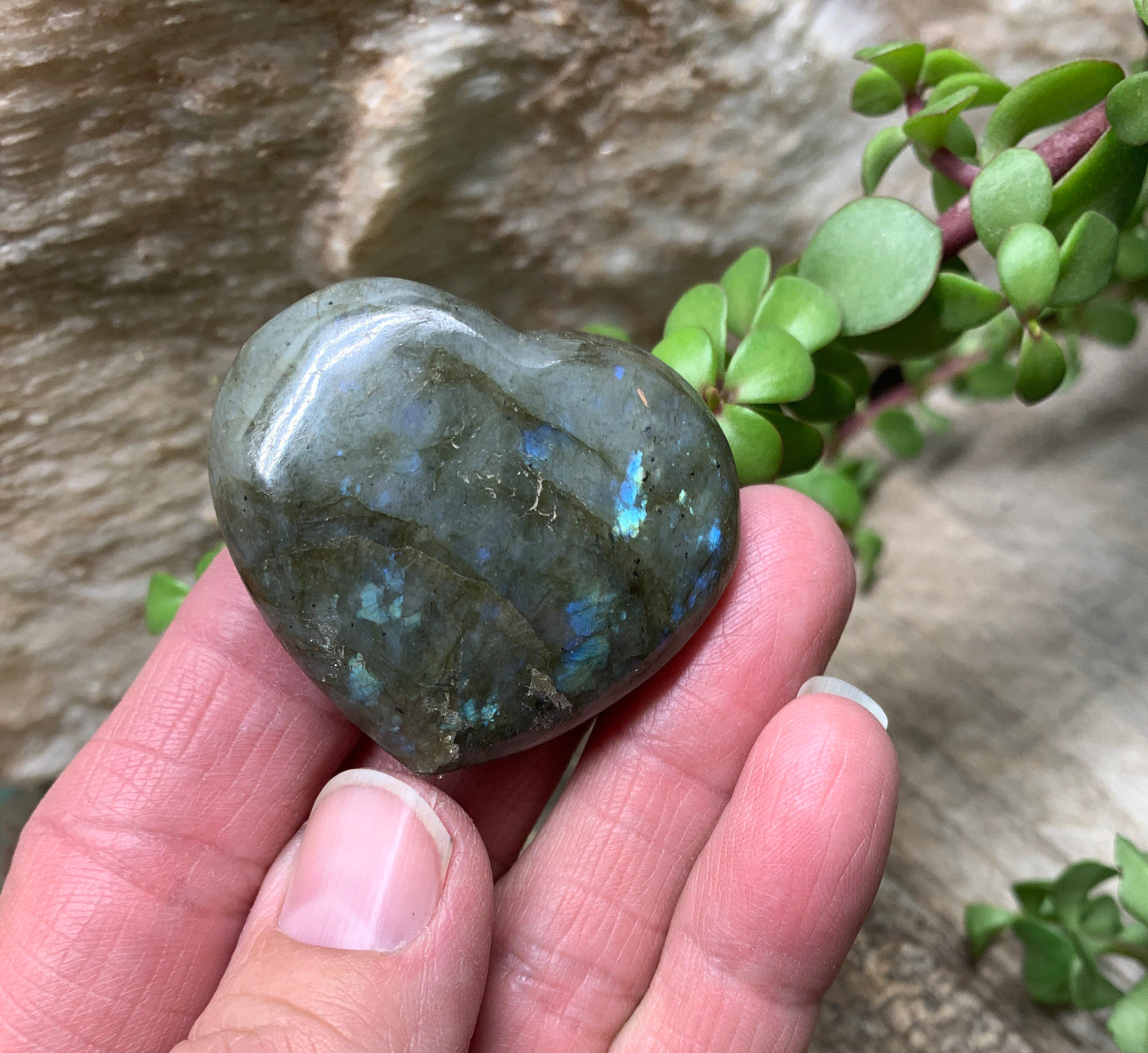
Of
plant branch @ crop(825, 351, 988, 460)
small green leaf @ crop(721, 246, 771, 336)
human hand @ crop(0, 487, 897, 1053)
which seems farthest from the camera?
plant branch @ crop(825, 351, 988, 460)

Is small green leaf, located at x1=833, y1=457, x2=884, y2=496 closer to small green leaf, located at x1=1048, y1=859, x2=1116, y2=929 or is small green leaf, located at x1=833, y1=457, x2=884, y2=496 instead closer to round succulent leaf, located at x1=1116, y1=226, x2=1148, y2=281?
→ round succulent leaf, located at x1=1116, y1=226, x2=1148, y2=281

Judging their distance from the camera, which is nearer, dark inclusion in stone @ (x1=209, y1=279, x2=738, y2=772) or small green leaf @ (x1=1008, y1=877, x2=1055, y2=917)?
dark inclusion in stone @ (x1=209, y1=279, x2=738, y2=772)

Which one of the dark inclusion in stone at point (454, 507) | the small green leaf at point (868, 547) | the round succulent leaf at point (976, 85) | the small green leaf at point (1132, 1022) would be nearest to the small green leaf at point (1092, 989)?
the small green leaf at point (1132, 1022)

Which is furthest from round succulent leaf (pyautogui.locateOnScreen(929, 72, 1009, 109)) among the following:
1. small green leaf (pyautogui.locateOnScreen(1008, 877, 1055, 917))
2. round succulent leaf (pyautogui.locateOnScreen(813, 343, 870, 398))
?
small green leaf (pyautogui.locateOnScreen(1008, 877, 1055, 917))

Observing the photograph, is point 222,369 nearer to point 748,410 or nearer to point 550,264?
point 550,264

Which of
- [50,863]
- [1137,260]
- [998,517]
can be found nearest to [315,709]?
[50,863]
